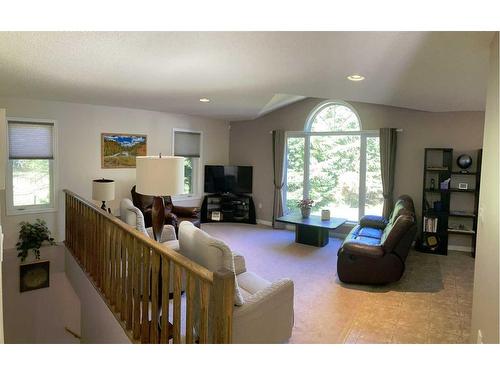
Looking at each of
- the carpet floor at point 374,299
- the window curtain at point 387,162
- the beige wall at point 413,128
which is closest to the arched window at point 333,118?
the beige wall at point 413,128

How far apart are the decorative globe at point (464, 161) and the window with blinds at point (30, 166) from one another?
646 centimetres

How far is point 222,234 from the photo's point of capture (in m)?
6.64

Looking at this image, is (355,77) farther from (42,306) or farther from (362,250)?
(42,306)

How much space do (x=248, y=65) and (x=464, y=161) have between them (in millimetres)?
4061

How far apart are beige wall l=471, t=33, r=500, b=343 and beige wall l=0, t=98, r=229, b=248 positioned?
5584 mm

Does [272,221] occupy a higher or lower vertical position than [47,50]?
lower

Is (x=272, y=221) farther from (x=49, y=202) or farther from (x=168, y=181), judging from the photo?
(x=168, y=181)

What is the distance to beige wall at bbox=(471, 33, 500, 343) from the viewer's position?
5.66ft

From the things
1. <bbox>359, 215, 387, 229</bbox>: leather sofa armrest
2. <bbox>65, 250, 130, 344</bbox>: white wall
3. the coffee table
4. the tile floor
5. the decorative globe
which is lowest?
<bbox>65, 250, 130, 344</bbox>: white wall

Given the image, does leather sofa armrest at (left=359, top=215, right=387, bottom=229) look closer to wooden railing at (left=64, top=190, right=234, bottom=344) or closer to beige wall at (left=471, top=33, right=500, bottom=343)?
beige wall at (left=471, top=33, right=500, bottom=343)

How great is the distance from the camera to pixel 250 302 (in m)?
2.43

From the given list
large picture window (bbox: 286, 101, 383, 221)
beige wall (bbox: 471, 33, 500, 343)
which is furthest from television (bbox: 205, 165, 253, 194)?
beige wall (bbox: 471, 33, 500, 343)
